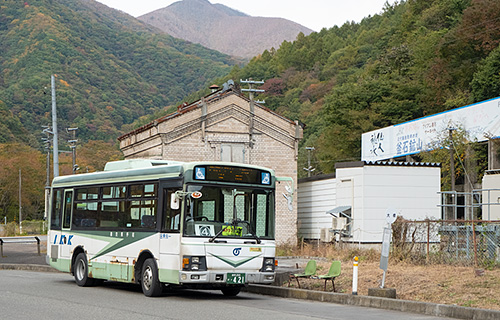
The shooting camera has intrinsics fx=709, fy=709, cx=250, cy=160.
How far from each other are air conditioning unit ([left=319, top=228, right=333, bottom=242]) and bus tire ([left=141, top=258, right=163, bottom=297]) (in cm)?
1820

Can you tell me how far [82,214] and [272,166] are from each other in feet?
63.9

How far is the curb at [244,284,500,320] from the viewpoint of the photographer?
12970 mm

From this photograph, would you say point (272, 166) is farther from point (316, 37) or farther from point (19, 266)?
point (316, 37)

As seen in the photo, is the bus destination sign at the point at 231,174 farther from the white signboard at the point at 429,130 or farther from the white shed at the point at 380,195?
the white signboard at the point at 429,130

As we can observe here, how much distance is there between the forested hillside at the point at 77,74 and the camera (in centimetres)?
12062

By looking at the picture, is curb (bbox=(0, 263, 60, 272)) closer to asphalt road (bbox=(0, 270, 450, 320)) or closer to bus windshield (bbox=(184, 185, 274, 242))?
asphalt road (bbox=(0, 270, 450, 320))

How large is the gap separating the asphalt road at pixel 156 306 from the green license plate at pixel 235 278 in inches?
18.5

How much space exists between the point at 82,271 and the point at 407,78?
65.9 m

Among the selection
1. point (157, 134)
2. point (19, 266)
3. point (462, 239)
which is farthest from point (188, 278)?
point (157, 134)

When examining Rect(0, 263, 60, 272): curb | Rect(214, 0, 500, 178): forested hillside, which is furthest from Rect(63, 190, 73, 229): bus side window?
Rect(214, 0, 500, 178): forested hillside

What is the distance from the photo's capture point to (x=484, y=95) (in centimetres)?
5859

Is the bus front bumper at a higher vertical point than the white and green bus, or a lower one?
lower

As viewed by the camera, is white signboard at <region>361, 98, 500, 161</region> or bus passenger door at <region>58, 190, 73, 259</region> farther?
white signboard at <region>361, 98, 500, 161</region>

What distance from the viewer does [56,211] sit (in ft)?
72.6
